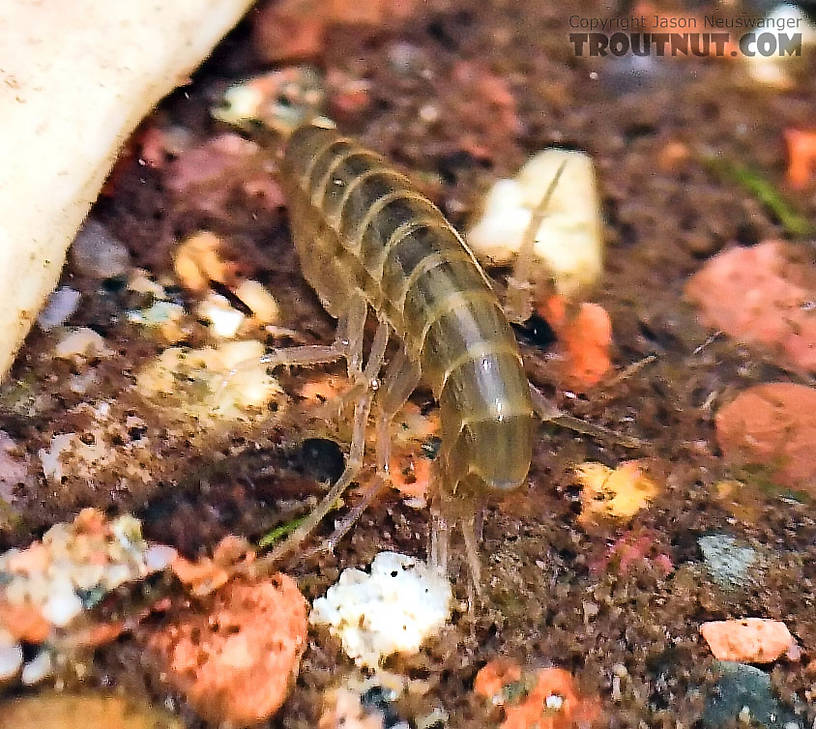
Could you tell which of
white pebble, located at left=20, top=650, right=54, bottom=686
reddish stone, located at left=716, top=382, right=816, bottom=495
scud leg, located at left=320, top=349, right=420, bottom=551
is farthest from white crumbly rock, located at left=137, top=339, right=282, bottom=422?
reddish stone, located at left=716, top=382, right=816, bottom=495

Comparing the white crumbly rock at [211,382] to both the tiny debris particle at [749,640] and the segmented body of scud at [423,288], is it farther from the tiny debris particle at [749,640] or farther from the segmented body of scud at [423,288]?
the tiny debris particle at [749,640]

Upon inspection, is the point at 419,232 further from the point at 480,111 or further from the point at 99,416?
the point at 99,416

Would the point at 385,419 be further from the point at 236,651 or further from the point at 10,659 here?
the point at 10,659

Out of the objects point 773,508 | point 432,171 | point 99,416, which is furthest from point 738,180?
point 99,416

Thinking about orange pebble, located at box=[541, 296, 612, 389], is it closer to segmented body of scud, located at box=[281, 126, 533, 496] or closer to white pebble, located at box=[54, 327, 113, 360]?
segmented body of scud, located at box=[281, 126, 533, 496]

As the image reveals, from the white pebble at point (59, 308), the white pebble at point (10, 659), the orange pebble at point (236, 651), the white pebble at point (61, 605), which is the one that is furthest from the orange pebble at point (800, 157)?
the white pebble at point (10, 659)

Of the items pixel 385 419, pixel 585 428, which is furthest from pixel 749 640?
pixel 385 419
